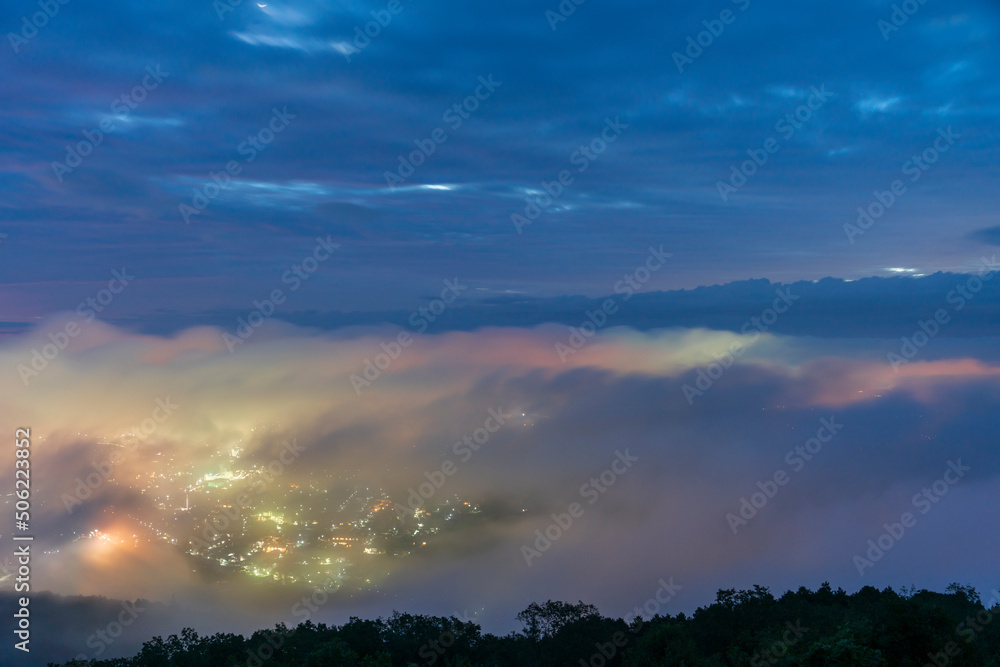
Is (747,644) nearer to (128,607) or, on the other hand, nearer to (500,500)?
(128,607)

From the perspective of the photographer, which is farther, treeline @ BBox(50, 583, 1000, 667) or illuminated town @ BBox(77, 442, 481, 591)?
illuminated town @ BBox(77, 442, 481, 591)

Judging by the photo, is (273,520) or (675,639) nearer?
(675,639)

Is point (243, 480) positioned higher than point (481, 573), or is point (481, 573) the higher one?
point (243, 480)

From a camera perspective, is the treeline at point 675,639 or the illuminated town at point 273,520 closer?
the treeline at point 675,639

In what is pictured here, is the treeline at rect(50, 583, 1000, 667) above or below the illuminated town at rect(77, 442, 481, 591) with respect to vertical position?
below

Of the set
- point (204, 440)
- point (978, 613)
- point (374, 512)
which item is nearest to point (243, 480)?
point (204, 440)

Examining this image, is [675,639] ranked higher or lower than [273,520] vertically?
lower

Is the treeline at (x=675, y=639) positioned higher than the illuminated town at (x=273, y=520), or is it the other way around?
the illuminated town at (x=273, y=520)

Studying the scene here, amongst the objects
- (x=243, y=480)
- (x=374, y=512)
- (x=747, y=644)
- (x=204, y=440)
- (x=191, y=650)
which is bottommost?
(x=747, y=644)
